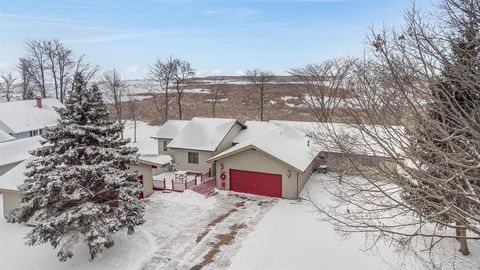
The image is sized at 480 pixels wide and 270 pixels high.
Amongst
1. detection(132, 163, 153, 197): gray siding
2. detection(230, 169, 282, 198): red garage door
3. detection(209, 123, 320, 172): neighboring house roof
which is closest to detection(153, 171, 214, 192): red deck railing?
detection(132, 163, 153, 197): gray siding

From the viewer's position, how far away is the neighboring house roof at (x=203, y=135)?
23627mm

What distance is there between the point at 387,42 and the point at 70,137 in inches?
439

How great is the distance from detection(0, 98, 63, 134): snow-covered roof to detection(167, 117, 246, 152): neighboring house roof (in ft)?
36.3

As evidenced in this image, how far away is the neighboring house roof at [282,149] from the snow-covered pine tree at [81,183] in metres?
8.21

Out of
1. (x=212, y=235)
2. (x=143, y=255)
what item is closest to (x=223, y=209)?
(x=212, y=235)

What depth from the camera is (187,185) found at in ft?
67.0

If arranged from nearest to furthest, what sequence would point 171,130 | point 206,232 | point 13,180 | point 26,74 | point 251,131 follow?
point 206,232 → point 13,180 → point 251,131 → point 171,130 → point 26,74

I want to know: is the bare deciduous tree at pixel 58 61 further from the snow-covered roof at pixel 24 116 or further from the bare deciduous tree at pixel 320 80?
the bare deciduous tree at pixel 320 80

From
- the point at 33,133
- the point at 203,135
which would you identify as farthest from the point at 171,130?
the point at 33,133

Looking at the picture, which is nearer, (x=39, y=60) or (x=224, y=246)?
(x=224, y=246)

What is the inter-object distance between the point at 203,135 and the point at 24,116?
705 inches

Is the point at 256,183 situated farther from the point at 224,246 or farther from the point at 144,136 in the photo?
the point at 144,136

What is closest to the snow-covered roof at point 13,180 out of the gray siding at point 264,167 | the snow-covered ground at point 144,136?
the gray siding at point 264,167

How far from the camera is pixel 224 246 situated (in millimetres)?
13398
